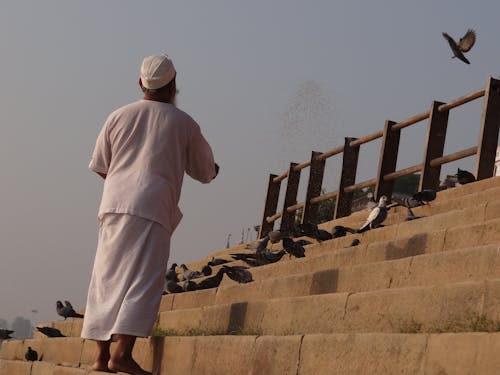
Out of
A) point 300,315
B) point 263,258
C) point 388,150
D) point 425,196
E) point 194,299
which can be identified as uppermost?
point 388,150

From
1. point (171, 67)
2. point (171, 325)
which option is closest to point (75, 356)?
point (171, 325)

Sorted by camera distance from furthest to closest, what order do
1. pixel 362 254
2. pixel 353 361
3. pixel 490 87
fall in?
pixel 490 87, pixel 362 254, pixel 353 361

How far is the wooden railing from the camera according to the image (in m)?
9.50

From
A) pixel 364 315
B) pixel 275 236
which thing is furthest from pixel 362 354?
pixel 275 236

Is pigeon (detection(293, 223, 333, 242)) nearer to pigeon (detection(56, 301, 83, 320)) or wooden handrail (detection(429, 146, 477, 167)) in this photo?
wooden handrail (detection(429, 146, 477, 167))

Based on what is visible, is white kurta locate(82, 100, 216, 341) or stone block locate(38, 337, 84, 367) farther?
stone block locate(38, 337, 84, 367)

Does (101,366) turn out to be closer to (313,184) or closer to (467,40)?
(467,40)

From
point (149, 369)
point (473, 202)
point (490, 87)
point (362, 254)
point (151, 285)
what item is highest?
point (490, 87)

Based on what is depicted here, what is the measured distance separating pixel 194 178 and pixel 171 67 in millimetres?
628

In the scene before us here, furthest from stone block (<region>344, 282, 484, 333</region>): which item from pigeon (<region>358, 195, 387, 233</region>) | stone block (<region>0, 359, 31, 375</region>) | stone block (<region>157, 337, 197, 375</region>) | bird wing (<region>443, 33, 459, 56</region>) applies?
bird wing (<region>443, 33, 459, 56</region>)

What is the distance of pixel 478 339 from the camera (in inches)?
139

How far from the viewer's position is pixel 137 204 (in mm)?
5383

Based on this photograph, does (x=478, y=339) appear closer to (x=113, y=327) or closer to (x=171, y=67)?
(x=113, y=327)

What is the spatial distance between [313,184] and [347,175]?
124 centimetres
